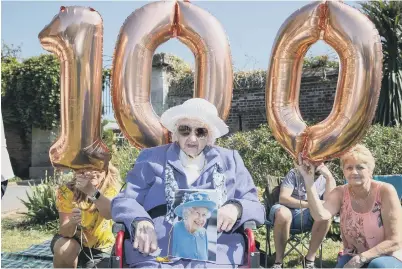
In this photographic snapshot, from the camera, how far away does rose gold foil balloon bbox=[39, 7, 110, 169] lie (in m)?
2.90

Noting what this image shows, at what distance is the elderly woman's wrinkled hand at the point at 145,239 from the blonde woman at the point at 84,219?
2.05ft

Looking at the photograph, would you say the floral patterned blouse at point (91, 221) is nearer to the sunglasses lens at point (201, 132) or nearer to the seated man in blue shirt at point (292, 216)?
the sunglasses lens at point (201, 132)

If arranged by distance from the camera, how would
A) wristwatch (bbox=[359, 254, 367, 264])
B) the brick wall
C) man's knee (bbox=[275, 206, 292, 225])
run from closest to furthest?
wristwatch (bbox=[359, 254, 367, 264]) < man's knee (bbox=[275, 206, 292, 225]) < the brick wall

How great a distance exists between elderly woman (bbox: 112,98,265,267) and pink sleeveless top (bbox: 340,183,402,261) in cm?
57

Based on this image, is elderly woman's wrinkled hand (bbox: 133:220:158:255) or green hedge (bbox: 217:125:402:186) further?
green hedge (bbox: 217:125:402:186)

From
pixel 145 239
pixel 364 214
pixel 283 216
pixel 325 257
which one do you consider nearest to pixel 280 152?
pixel 325 257

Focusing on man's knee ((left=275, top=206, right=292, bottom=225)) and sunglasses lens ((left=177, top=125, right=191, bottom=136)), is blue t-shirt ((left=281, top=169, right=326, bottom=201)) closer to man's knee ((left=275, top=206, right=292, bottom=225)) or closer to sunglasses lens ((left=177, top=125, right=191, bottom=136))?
man's knee ((left=275, top=206, right=292, bottom=225))

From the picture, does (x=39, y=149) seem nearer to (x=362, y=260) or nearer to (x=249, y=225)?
(x=249, y=225)

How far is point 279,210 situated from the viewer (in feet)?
13.3

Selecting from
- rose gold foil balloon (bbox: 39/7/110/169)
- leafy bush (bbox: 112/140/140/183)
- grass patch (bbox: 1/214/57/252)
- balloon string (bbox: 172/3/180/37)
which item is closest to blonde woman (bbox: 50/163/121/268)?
rose gold foil balloon (bbox: 39/7/110/169)

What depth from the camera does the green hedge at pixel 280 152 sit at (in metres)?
5.99

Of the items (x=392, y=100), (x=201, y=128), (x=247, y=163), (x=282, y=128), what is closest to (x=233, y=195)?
(x=201, y=128)

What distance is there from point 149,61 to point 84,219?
1166 mm

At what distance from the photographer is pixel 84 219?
2973 millimetres
